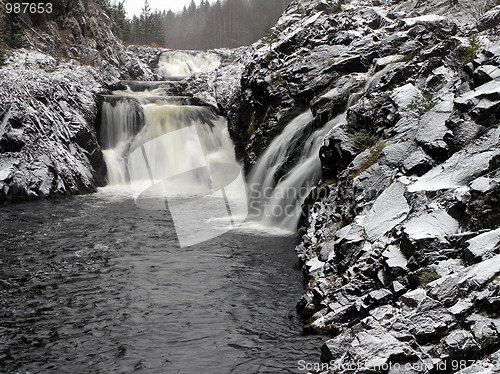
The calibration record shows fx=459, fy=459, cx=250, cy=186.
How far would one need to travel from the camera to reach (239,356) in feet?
23.2

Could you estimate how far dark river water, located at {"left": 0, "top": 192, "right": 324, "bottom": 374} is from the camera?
23.0 feet

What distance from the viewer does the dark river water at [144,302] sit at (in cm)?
702

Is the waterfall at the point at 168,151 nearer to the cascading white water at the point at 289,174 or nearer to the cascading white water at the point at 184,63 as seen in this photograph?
the cascading white water at the point at 289,174

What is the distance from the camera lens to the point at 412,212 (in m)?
7.41

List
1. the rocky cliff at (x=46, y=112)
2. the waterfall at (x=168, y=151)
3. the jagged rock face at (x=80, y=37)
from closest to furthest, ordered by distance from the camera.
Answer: the rocky cliff at (x=46, y=112) → the waterfall at (x=168, y=151) → the jagged rock face at (x=80, y=37)

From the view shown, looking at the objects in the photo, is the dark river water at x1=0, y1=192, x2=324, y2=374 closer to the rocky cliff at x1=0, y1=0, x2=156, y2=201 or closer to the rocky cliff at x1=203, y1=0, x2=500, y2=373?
the rocky cliff at x1=203, y1=0, x2=500, y2=373

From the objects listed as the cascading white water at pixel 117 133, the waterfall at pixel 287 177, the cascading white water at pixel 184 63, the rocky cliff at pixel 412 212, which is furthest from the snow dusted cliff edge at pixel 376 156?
the cascading white water at pixel 184 63

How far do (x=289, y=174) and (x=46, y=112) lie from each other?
1183 cm

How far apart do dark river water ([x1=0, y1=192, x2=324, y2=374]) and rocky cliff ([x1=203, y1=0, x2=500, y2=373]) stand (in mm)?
866

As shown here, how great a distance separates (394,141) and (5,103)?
1645cm

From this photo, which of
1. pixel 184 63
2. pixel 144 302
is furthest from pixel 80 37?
pixel 144 302

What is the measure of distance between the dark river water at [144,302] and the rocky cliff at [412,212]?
87 cm

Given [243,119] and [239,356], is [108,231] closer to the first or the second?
[239,356]

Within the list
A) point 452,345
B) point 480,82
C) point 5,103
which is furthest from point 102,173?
point 452,345
